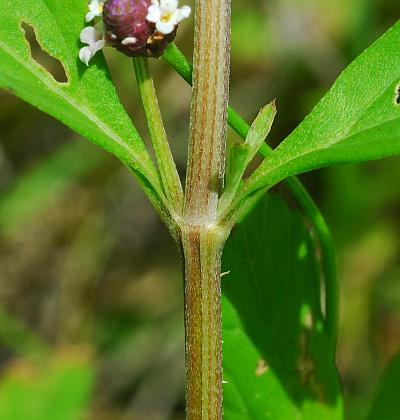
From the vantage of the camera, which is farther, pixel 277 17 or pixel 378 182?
pixel 277 17

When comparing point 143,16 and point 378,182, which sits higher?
point 378,182

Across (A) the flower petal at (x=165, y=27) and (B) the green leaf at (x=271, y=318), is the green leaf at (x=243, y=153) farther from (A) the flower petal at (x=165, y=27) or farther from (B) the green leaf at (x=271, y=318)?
(B) the green leaf at (x=271, y=318)

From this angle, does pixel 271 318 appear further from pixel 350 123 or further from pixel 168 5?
pixel 168 5

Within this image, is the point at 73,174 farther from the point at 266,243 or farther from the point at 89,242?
the point at 266,243

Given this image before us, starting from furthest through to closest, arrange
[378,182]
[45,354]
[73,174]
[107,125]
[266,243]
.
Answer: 1. [73,174]
2. [378,182]
3. [45,354]
4. [266,243]
5. [107,125]

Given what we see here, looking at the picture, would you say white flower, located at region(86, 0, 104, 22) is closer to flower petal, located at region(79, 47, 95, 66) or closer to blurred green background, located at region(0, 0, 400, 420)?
flower petal, located at region(79, 47, 95, 66)

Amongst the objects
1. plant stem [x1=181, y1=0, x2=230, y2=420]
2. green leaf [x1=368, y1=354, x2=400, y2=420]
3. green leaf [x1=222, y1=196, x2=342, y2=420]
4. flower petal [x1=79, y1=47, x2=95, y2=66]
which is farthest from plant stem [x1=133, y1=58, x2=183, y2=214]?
green leaf [x1=368, y1=354, x2=400, y2=420]

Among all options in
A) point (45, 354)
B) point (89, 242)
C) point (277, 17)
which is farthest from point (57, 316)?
point (277, 17)

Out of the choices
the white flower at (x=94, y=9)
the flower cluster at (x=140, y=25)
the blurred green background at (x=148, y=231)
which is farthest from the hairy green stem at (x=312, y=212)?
the blurred green background at (x=148, y=231)
